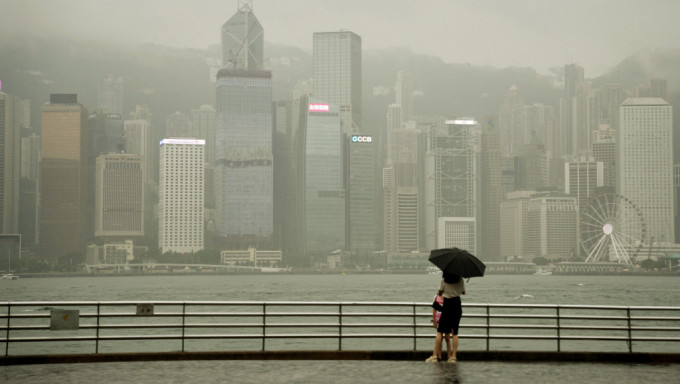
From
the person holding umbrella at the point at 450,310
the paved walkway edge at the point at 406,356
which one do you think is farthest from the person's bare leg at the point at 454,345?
the paved walkway edge at the point at 406,356

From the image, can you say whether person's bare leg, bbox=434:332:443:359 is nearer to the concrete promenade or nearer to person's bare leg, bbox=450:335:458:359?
person's bare leg, bbox=450:335:458:359

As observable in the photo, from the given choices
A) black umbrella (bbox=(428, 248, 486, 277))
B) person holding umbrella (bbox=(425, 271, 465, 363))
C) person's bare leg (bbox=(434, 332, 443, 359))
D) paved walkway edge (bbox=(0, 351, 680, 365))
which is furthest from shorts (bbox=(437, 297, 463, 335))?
paved walkway edge (bbox=(0, 351, 680, 365))

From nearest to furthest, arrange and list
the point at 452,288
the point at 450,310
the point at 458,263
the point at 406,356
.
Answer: the point at 458,263, the point at 452,288, the point at 450,310, the point at 406,356

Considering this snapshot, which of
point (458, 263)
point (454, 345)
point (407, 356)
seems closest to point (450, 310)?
point (454, 345)

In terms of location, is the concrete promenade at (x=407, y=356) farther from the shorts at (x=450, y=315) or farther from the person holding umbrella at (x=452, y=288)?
the shorts at (x=450, y=315)

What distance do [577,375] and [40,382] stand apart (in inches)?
339

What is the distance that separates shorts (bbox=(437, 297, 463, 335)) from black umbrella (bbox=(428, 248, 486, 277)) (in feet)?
2.06

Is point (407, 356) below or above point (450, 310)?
below

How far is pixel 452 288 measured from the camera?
15.3m

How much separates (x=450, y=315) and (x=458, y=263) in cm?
103

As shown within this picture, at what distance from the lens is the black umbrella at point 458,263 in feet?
49.4

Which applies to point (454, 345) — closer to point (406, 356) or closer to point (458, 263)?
point (406, 356)

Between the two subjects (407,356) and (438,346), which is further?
(407,356)

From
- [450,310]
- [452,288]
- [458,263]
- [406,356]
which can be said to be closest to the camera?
[458,263]
